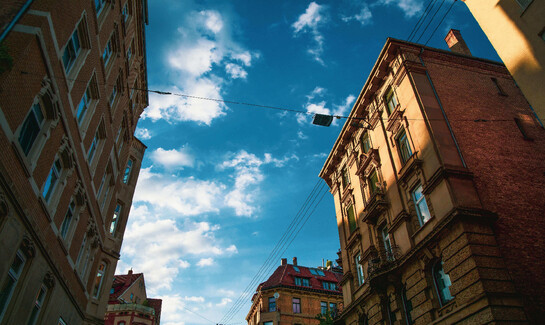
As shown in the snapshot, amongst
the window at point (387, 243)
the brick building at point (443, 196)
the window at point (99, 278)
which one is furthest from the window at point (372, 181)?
the window at point (99, 278)

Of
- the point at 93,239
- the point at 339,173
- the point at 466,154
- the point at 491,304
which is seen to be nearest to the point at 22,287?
the point at 93,239

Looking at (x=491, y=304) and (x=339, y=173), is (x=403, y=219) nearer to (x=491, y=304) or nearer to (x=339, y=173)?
(x=491, y=304)

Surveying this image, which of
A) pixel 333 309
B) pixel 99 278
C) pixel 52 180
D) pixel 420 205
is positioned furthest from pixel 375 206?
pixel 333 309

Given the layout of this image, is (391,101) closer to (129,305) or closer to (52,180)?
(52,180)

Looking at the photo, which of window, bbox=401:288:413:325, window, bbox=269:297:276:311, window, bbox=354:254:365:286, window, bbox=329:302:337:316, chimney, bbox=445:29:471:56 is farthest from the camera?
window, bbox=269:297:276:311

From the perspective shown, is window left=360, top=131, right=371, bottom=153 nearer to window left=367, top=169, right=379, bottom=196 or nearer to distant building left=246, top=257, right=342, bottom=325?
window left=367, top=169, right=379, bottom=196

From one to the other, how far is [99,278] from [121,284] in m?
31.8

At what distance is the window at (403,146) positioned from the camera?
20.0 metres

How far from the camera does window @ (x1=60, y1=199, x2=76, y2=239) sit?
45.8 feet

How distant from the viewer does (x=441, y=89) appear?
20547mm

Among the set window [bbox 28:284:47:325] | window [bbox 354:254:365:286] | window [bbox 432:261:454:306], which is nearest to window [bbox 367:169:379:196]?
window [bbox 354:254:365:286]

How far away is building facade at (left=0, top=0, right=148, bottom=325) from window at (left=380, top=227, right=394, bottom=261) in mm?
15522

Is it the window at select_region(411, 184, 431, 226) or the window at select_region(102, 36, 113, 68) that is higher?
the window at select_region(102, 36, 113, 68)

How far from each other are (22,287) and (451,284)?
1529 centimetres
